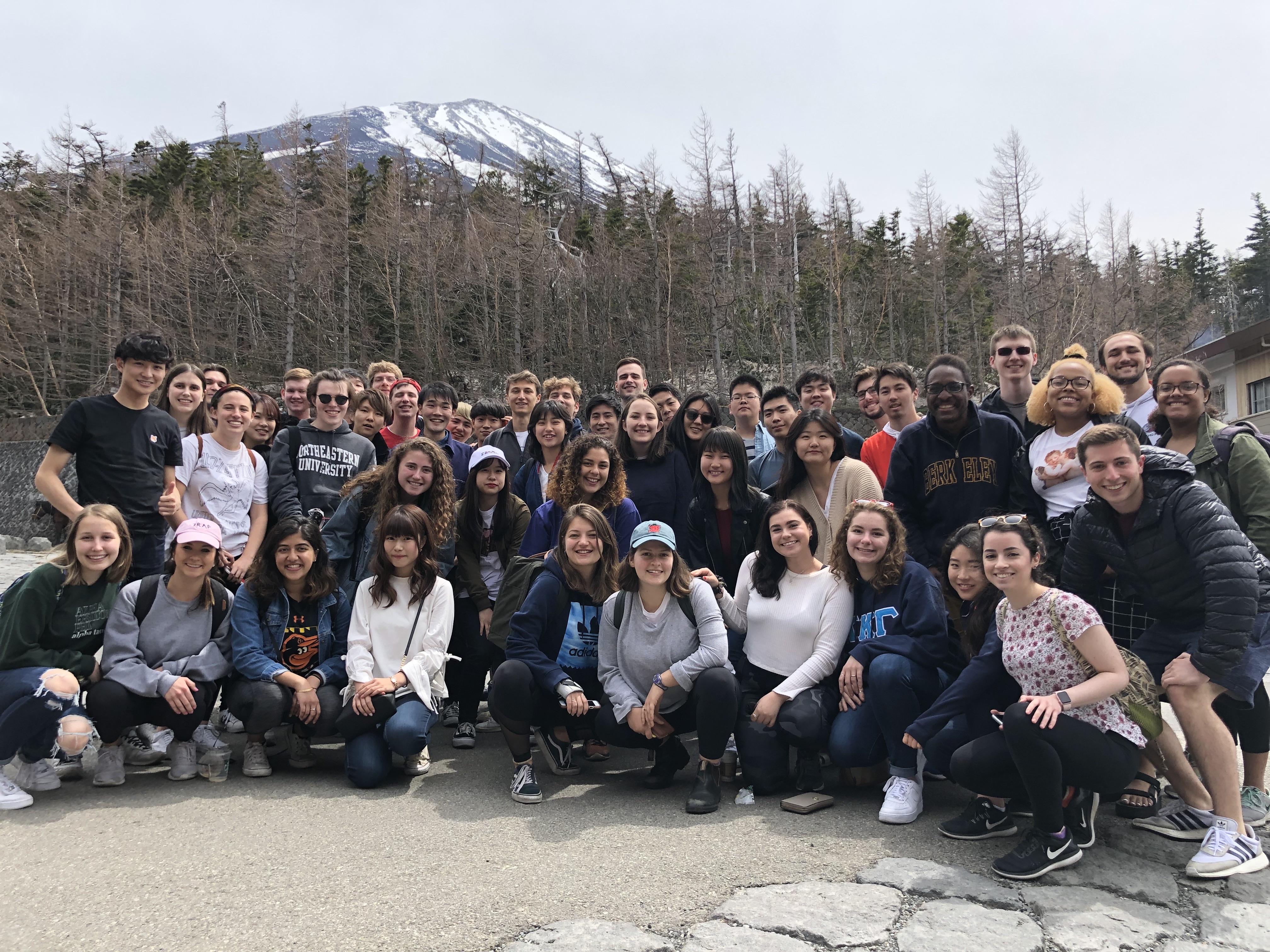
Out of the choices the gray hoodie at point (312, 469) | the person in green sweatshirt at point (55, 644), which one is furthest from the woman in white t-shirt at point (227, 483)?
the person in green sweatshirt at point (55, 644)

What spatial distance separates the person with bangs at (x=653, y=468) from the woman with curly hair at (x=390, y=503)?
1259 millimetres

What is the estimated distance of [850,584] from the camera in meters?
4.60

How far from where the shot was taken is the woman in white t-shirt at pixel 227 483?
218 inches

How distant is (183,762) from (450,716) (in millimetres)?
1792

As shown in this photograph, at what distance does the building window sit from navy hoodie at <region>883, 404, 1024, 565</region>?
25910 millimetres

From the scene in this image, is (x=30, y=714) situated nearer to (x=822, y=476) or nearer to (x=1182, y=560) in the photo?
(x=822, y=476)

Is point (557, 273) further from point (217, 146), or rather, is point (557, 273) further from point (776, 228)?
point (217, 146)

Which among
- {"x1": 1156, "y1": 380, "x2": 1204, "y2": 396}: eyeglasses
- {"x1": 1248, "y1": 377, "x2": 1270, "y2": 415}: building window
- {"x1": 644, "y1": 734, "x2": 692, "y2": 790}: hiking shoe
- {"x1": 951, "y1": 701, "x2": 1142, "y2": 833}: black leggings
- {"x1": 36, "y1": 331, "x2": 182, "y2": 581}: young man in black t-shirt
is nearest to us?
{"x1": 951, "y1": 701, "x2": 1142, "y2": 833}: black leggings

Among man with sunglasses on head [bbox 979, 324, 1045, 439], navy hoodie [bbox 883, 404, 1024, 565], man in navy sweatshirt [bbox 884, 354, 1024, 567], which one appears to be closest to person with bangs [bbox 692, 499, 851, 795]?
navy hoodie [bbox 883, 404, 1024, 565]

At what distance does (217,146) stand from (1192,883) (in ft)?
166

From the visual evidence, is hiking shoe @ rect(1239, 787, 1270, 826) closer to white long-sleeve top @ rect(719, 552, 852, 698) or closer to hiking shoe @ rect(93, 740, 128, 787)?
white long-sleeve top @ rect(719, 552, 852, 698)

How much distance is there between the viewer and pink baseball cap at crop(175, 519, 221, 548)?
15.1 feet

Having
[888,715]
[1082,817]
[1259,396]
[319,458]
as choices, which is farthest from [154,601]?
[1259,396]

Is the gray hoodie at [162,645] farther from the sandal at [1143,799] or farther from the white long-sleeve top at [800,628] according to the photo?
the sandal at [1143,799]
